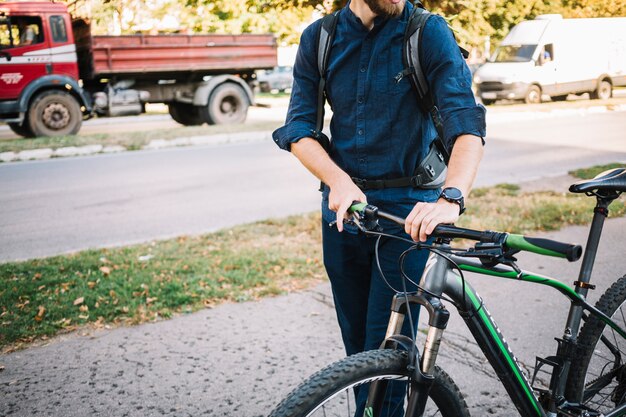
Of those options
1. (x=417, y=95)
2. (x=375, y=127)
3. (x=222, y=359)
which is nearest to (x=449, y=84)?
(x=417, y=95)

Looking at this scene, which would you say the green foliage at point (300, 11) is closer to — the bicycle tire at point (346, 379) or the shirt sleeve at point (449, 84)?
the shirt sleeve at point (449, 84)

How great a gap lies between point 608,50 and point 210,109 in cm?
1047

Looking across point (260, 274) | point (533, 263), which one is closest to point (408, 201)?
point (260, 274)

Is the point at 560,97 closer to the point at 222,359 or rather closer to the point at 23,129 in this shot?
the point at 23,129

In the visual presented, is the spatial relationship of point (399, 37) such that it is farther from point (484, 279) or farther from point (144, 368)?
point (484, 279)

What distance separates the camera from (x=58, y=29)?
14.2 metres

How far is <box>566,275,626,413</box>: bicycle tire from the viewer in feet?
7.76

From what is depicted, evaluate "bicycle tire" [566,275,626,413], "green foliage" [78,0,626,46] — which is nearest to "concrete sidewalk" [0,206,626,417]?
"bicycle tire" [566,275,626,413]

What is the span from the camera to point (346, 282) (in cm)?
235

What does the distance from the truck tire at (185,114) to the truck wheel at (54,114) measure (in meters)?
3.46

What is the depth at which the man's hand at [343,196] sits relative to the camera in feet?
6.40

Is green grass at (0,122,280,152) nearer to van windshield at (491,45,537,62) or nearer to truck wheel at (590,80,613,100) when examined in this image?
van windshield at (491,45,537,62)

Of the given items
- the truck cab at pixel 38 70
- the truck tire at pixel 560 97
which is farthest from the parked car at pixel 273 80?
the truck cab at pixel 38 70

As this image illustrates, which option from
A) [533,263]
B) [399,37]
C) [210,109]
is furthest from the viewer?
[210,109]
